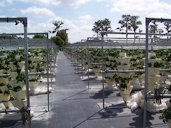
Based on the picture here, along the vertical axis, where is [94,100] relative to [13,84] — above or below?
below

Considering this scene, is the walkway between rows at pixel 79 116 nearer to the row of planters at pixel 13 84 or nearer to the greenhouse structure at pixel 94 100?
the greenhouse structure at pixel 94 100

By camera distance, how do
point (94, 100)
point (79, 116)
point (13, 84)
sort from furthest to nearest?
point (94, 100)
point (79, 116)
point (13, 84)

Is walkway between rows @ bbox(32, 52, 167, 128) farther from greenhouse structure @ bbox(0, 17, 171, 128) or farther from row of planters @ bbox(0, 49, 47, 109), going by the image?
row of planters @ bbox(0, 49, 47, 109)

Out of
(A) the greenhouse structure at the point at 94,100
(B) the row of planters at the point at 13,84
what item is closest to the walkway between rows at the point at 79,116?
(A) the greenhouse structure at the point at 94,100

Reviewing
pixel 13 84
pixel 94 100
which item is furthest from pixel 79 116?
pixel 94 100

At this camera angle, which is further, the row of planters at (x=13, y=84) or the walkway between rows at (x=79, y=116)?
the row of planters at (x=13, y=84)

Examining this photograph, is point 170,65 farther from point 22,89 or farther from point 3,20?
point 3,20

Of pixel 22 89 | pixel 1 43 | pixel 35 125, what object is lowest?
pixel 35 125

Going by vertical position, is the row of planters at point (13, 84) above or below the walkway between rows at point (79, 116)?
above

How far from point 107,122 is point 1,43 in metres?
7.15

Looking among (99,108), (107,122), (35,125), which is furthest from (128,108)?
(35,125)

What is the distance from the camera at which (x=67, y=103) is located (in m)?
11.2

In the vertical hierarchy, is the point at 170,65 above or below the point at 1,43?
below

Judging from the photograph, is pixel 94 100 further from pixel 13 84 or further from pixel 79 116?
pixel 13 84
